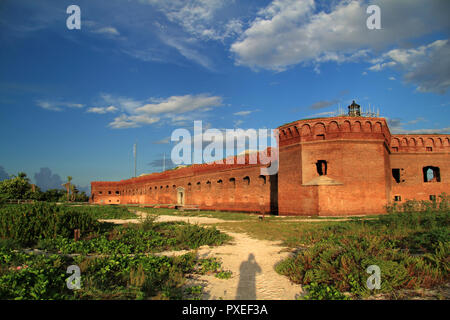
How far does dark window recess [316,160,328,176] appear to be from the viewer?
1743 centimetres

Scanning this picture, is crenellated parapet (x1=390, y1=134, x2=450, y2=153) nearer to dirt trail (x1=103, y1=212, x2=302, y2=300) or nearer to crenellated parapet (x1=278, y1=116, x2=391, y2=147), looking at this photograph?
crenellated parapet (x1=278, y1=116, x2=391, y2=147)

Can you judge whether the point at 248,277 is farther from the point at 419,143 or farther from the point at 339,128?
the point at 419,143

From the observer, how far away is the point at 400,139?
22.8m

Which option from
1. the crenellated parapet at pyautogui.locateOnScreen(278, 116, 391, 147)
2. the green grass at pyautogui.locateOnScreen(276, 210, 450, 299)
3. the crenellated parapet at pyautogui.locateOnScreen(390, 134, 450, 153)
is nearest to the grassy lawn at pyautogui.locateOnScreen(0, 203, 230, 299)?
the green grass at pyautogui.locateOnScreen(276, 210, 450, 299)

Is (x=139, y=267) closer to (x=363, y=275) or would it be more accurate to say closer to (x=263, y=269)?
(x=263, y=269)

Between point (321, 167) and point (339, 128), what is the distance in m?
2.77

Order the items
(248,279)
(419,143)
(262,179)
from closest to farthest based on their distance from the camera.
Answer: (248,279) → (262,179) → (419,143)

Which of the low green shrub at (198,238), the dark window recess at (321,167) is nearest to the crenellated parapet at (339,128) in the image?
the dark window recess at (321,167)

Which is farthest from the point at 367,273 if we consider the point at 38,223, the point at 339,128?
the point at 339,128

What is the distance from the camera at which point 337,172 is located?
16484 mm

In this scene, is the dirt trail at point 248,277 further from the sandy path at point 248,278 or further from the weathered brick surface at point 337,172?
the weathered brick surface at point 337,172

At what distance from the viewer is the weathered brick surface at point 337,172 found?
53.2 ft

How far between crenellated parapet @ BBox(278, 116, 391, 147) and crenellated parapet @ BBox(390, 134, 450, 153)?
266 inches
